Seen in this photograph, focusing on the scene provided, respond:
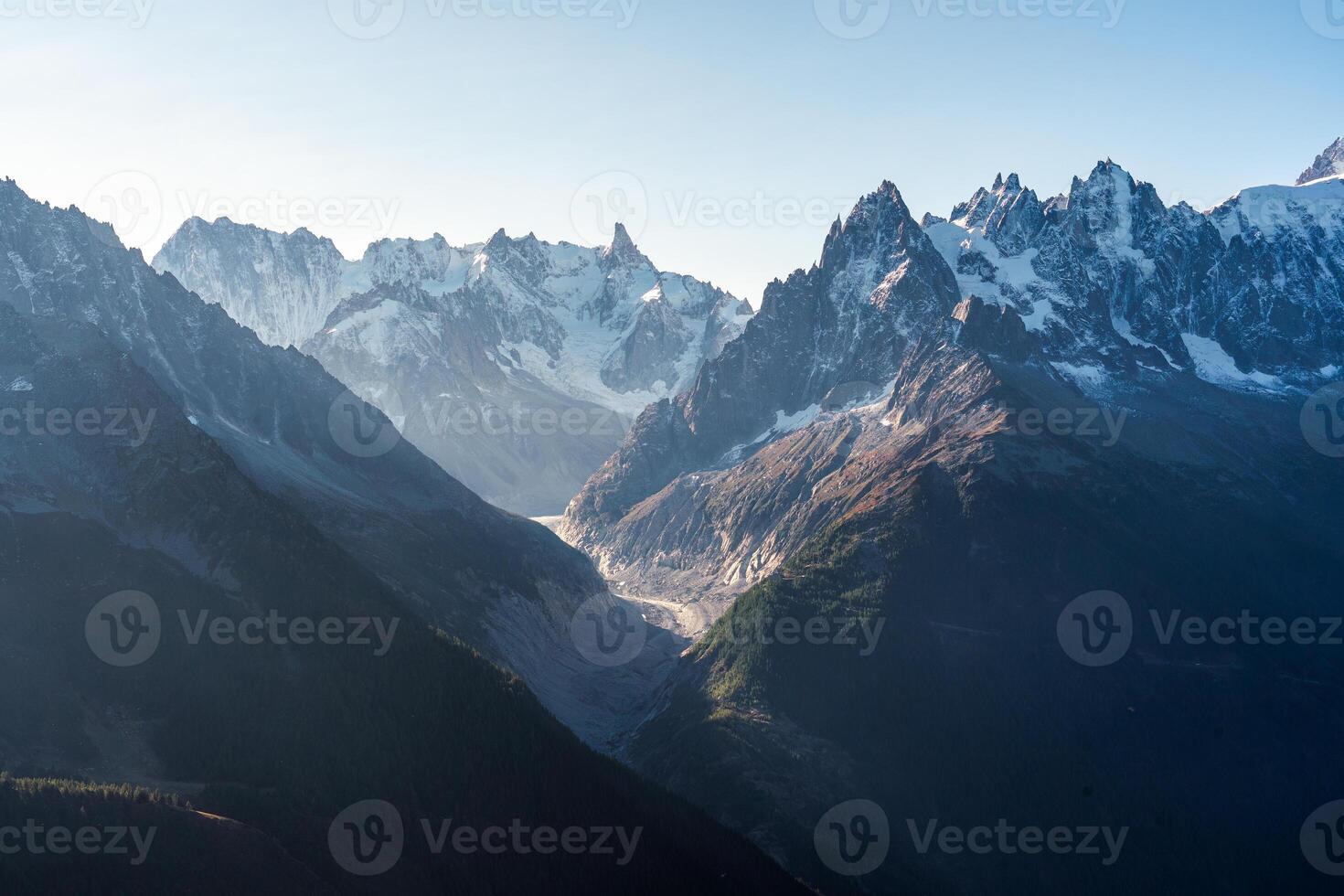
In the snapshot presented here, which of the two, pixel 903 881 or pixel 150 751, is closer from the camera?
pixel 150 751

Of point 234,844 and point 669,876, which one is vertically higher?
point 669,876

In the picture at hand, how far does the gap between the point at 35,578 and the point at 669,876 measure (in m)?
105

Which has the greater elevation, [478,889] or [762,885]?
[762,885]

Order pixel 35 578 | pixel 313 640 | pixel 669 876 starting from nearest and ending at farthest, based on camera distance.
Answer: pixel 669 876 → pixel 35 578 → pixel 313 640

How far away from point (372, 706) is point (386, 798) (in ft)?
66.5

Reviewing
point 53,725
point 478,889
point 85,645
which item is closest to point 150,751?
point 53,725

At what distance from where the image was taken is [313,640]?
188250 mm

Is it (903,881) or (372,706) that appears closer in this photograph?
(372,706)

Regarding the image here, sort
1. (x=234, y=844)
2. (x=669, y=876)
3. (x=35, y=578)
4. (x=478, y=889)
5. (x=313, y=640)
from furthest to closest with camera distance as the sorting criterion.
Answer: (x=313, y=640) → (x=35, y=578) → (x=669, y=876) → (x=478, y=889) → (x=234, y=844)

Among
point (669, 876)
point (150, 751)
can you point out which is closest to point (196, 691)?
point (150, 751)

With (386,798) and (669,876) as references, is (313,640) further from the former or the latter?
(669,876)

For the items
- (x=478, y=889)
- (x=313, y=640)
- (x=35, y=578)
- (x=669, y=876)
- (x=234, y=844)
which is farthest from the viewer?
(x=313, y=640)

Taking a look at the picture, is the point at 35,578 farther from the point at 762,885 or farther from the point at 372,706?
the point at 762,885

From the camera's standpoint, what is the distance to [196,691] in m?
169
